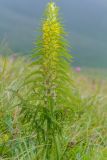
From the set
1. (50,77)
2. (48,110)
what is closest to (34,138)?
(48,110)

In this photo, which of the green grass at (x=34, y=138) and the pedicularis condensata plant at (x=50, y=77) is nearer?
the pedicularis condensata plant at (x=50, y=77)

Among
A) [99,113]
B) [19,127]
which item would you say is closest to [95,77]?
[99,113]

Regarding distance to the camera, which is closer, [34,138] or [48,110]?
[48,110]

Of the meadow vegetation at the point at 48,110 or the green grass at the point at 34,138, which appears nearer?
the meadow vegetation at the point at 48,110

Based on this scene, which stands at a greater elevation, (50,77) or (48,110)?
(50,77)

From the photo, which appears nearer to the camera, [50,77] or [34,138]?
[50,77]

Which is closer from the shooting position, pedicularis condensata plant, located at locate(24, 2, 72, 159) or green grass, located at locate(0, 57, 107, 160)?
pedicularis condensata plant, located at locate(24, 2, 72, 159)

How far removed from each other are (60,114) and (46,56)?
0.37 metres

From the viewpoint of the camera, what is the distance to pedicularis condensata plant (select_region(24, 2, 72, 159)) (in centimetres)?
350

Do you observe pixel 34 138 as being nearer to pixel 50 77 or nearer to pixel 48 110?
pixel 48 110

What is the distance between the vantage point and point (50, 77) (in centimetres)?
355

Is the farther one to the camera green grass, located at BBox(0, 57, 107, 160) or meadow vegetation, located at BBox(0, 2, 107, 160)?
green grass, located at BBox(0, 57, 107, 160)

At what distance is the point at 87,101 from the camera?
651 cm

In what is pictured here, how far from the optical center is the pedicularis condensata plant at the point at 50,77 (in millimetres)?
3502
